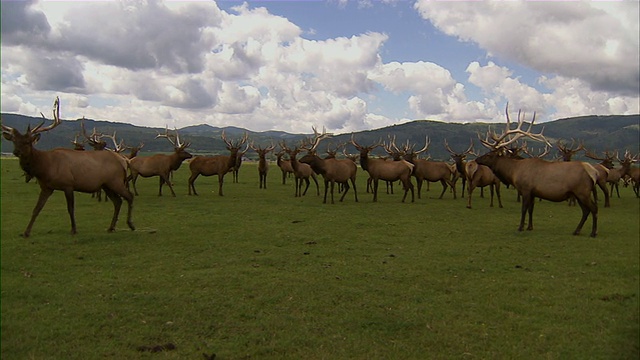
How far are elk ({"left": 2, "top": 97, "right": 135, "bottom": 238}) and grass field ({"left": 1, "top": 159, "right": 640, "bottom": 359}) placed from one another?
3.78 feet

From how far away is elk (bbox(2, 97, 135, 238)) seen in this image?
37.9 feet

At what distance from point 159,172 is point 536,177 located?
716 inches

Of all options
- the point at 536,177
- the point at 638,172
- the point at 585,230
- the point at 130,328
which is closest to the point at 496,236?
the point at 536,177

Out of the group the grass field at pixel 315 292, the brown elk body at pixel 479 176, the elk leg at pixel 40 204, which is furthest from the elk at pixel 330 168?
the elk leg at pixel 40 204

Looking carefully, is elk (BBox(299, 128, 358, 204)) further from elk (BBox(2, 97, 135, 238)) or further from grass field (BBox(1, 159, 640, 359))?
elk (BBox(2, 97, 135, 238))

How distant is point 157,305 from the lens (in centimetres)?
737

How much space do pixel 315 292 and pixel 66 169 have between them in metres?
8.16

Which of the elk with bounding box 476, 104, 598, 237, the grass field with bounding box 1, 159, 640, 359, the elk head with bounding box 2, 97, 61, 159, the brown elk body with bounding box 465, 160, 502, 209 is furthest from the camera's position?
the brown elk body with bounding box 465, 160, 502, 209

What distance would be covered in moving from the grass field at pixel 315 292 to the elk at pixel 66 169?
1151 millimetres

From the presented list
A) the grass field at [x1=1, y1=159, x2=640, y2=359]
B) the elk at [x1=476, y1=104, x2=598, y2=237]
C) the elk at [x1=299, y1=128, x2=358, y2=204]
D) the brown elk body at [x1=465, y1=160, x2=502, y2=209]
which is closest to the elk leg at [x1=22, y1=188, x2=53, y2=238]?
the grass field at [x1=1, y1=159, x2=640, y2=359]

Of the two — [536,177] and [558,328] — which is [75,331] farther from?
[536,177]

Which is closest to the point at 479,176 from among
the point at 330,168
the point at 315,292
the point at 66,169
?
the point at 330,168

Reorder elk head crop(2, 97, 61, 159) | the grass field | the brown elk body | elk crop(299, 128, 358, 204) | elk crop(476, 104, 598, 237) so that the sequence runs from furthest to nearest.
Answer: the brown elk body < elk crop(299, 128, 358, 204) < elk crop(476, 104, 598, 237) < elk head crop(2, 97, 61, 159) < the grass field

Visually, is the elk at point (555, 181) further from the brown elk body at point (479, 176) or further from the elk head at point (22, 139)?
the elk head at point (22, 139)
